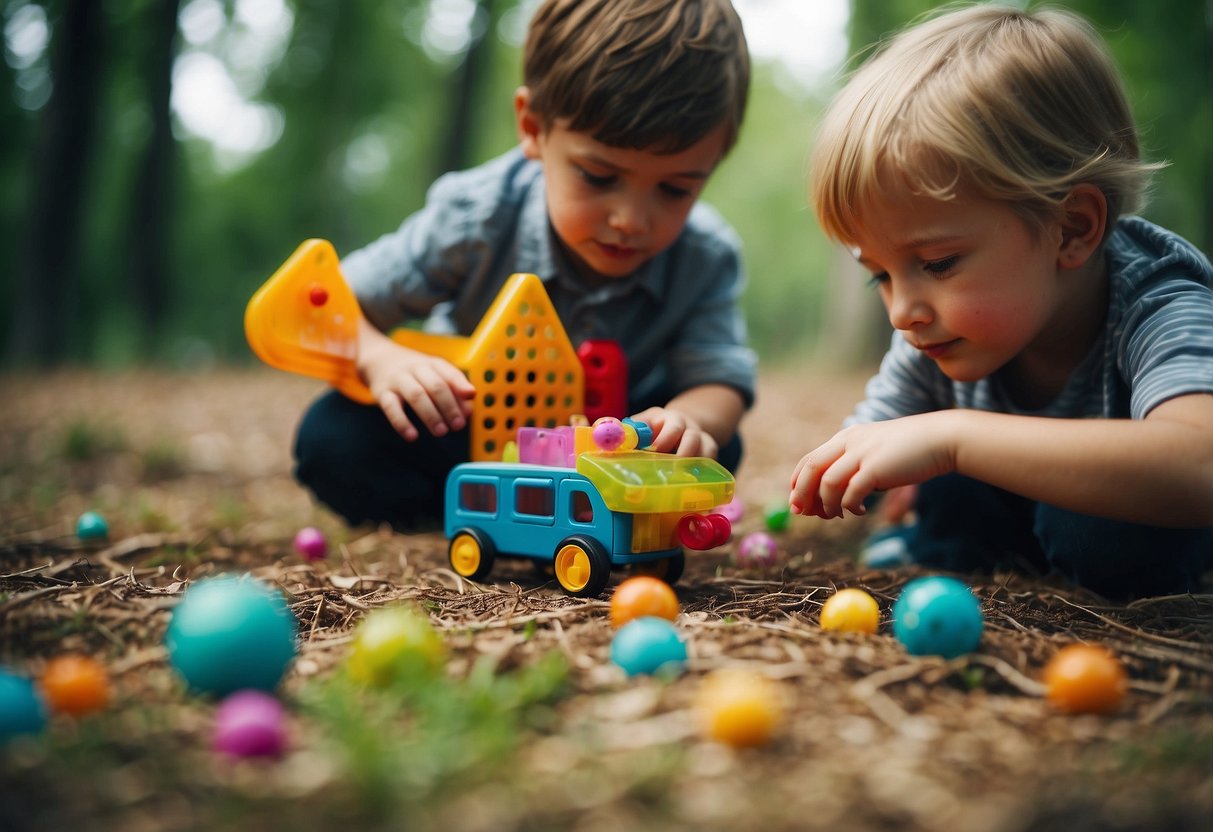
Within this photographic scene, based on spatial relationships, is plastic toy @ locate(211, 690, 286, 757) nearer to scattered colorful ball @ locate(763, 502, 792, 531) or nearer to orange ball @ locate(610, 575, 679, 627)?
orange ball @ locate(610, 575, 679, 627)

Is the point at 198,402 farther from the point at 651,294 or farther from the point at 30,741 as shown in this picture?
the point at 30,741

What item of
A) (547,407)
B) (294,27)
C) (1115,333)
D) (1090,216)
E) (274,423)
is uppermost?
(294,27)

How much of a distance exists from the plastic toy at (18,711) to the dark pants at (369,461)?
1.84 metres

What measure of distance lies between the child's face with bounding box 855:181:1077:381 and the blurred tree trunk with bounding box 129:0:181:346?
11.7m

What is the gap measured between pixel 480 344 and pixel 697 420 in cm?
69

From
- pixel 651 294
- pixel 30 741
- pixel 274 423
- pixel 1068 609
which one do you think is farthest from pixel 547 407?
pixel 274 423

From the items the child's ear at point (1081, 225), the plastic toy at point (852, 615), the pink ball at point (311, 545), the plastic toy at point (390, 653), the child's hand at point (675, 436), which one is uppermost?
the child's ear at point (1081, 225)

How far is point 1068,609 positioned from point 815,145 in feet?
4.05

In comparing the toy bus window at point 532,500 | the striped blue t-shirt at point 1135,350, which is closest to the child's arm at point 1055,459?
the striped blue t-shirt at point 1135,350

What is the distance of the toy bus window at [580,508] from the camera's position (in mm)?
2225

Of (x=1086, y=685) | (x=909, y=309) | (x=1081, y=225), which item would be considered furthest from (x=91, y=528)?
(x=1081, y=225)

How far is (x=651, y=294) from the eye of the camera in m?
3.19

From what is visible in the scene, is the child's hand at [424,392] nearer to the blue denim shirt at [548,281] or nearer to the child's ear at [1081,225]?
the blue denim shirt at [548,281]

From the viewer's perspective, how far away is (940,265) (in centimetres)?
216
